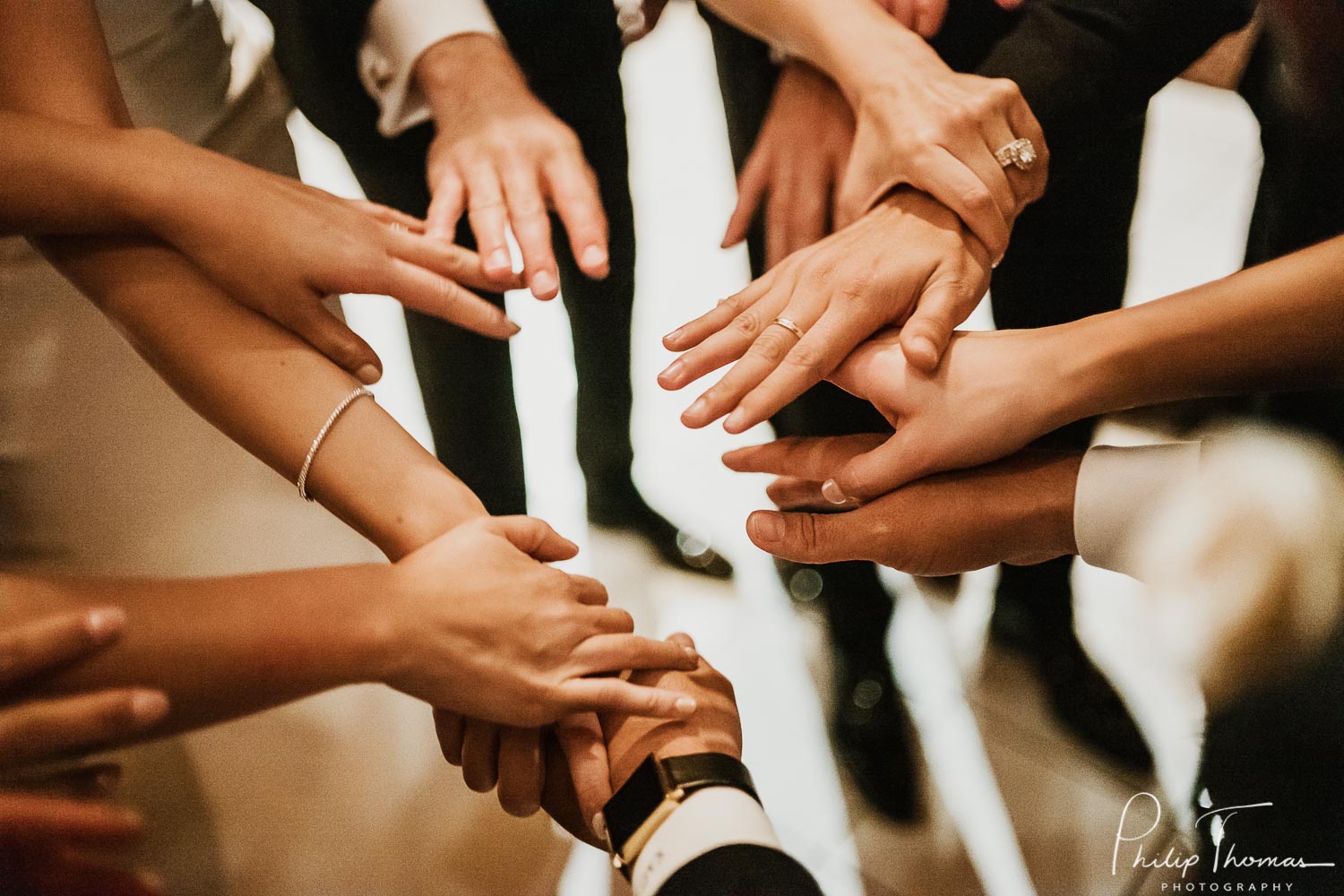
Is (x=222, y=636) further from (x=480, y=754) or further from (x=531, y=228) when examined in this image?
(x=531, y=228)

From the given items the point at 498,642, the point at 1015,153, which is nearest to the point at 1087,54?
the point at 1015,153

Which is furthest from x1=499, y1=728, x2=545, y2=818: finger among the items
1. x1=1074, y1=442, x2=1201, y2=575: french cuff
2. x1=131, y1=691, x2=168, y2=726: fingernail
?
x1=1074, y1=442, x2=1201, y2=575: french cuff

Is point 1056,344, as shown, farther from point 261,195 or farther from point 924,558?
point 261,195

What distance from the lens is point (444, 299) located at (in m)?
0.66

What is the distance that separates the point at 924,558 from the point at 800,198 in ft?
1.15

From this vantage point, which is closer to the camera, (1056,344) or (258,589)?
(258,589)

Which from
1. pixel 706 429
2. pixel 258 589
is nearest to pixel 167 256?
pixel 258 589

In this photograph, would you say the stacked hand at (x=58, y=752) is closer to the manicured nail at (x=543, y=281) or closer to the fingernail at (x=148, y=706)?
the fingernail at (x=148, y=706)

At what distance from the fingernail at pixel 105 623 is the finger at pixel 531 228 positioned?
14.2 inches

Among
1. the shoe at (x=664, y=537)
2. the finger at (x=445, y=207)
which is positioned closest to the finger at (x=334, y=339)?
the finger at (x=445, y=207)

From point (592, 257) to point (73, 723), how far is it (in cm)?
48

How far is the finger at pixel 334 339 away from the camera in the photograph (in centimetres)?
67

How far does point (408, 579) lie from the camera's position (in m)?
0.59

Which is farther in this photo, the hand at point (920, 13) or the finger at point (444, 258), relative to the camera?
the hand at point (920, 13)
